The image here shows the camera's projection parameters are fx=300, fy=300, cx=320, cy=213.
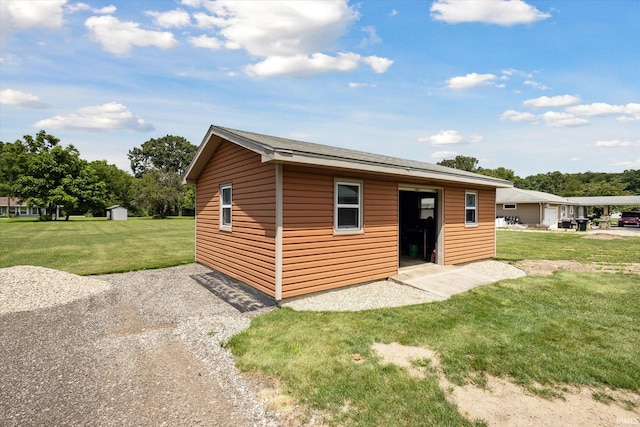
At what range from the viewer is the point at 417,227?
449 inches

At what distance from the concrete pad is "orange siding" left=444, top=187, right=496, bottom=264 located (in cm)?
51

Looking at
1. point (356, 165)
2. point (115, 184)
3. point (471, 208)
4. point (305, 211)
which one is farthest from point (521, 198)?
point (115, 184)

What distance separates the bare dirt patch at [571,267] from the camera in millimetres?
9164

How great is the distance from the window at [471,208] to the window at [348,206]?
510cm

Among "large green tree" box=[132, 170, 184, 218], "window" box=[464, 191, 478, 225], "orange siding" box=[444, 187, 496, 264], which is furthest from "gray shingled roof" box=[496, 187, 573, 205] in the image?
"large green tree" box=[132, 170, 184, 218]

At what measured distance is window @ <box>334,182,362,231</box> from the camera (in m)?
6.93

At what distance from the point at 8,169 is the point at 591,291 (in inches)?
2564

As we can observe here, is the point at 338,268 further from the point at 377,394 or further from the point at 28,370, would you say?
the point at 28,370

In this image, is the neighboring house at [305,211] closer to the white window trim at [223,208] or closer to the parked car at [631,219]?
the white window trim at [223,208]

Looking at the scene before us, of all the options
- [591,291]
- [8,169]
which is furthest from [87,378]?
[8,169]

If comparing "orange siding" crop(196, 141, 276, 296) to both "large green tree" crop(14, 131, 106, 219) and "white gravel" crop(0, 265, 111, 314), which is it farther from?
"large green tree" crop(14, 131, 106, 219)

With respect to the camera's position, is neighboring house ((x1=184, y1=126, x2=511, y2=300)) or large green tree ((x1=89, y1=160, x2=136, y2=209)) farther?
large green tree ((x1=89, y1=160, x2=136, y2=209))

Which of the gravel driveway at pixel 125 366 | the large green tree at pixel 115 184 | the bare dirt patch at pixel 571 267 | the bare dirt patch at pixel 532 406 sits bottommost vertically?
the gravel driveway at pixel 125 366

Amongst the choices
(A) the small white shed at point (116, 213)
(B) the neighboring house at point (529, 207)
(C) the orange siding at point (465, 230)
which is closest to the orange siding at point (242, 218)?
(C) the orange siding at point (465, 230)
